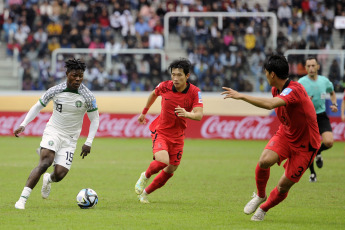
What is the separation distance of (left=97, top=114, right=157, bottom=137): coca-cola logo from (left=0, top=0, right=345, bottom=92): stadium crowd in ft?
5.30

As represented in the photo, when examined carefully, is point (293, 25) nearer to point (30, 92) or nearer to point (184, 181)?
point (30, 92)

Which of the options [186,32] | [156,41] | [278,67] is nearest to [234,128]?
[186,32]

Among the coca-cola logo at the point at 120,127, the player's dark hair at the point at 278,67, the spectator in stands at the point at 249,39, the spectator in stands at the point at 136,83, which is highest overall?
the player's dark hair at the point at 278,67

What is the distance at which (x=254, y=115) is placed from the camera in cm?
2669

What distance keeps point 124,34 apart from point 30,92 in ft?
16.6

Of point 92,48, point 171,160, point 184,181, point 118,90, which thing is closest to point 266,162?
point 171,160

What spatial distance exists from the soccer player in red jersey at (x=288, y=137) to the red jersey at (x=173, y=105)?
2.21 metres

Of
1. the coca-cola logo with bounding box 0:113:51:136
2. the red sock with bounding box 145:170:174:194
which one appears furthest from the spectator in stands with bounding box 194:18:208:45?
the red sock with bounding box 145:170:174:194

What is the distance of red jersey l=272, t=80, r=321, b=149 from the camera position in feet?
28.5

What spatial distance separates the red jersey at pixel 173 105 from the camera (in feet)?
36.4

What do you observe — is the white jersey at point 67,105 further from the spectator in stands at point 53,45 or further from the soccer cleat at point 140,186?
the spectator in stands at point 53,45

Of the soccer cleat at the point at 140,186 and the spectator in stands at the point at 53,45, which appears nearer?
the soccer cleat at the point at 140,186

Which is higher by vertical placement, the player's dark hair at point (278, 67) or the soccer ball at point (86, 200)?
the player's dark hair at point (278, 67)

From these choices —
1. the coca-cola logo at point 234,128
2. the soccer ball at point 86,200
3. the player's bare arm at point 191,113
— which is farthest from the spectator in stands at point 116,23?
the soccer ball at point 86,200
